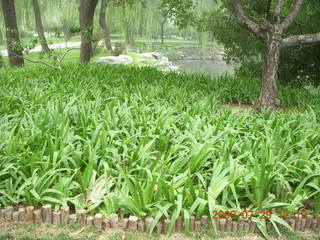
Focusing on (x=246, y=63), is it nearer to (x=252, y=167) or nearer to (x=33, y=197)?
(x=252, y=167)

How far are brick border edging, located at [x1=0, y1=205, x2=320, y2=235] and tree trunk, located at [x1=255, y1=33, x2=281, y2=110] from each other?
13.9ft

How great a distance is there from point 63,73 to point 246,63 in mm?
6604

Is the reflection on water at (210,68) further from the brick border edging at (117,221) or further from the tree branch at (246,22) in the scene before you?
the brick border edging at (117,221)

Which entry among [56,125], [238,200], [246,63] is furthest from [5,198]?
[246,63]

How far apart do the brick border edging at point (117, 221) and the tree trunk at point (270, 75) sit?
13.9ft

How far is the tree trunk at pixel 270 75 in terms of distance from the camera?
284 inches

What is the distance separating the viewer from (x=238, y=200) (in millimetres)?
3521

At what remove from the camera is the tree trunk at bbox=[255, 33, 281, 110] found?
7.21 meters

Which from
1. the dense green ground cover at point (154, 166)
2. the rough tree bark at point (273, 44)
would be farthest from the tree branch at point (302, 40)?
the dense green ground cover at point (154, 166)

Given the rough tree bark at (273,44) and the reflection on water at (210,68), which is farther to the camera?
the reflection on water at (210,68)

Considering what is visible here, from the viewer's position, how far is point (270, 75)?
7.31 meters

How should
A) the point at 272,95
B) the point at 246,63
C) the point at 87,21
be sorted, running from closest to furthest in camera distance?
the point at 272,95 < the point at 246,63 < the point at 87,21

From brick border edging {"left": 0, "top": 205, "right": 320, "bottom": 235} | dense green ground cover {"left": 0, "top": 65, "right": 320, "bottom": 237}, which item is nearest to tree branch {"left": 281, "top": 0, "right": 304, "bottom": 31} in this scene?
dense green ground cover {"left": 0, "top": 65, "right": 320, "bottom": 237}

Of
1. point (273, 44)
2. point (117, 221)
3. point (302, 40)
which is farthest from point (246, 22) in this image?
point (117, 221)
